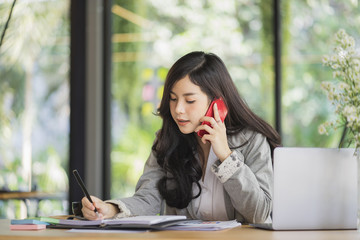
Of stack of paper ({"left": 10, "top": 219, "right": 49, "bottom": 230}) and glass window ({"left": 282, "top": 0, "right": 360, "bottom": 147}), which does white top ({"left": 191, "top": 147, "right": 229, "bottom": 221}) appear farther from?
glass window ({"left": 282, "top": 0, "right": 360, "bottom": 147})

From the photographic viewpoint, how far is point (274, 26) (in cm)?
469

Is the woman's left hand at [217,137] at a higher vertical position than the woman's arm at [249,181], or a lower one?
higher

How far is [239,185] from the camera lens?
80.7 inches

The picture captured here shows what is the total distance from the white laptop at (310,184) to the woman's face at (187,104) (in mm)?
516

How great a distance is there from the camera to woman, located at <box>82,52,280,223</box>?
82.1 inches

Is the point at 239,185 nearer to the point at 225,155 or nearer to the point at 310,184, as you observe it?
the point at 225,155

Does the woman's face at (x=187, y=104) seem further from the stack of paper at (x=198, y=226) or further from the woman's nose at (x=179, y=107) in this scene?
the stack of paper at (x=198, y=226)

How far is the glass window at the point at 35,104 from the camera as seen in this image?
4746 mm

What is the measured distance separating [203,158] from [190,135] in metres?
0.11

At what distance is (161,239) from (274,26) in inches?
134

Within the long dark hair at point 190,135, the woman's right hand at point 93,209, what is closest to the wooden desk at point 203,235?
the woman's right hand at point 93,209

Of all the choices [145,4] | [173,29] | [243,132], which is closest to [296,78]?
[173,29]

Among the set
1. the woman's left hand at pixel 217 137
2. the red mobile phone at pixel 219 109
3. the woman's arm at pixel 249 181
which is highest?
the red mobile phone at pixel 219 109

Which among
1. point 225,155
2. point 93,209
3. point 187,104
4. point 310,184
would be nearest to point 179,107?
point 187,104
